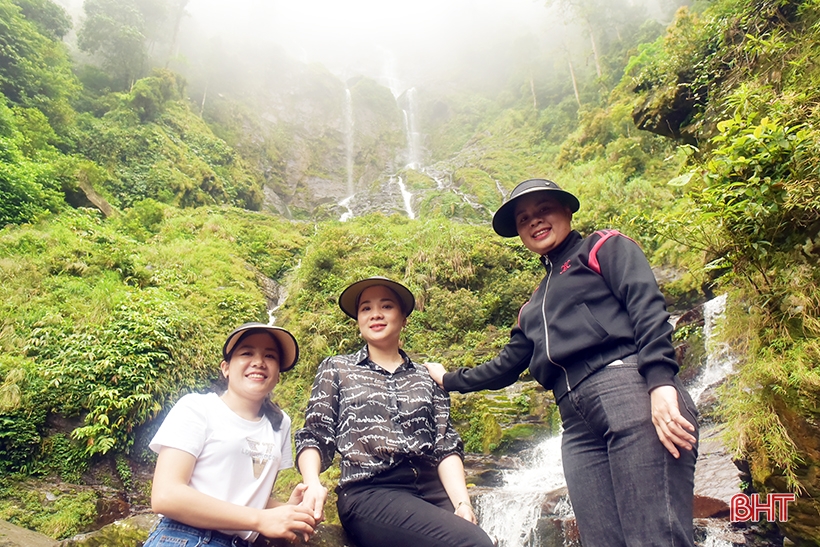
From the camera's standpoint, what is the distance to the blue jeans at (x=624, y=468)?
1477 mm

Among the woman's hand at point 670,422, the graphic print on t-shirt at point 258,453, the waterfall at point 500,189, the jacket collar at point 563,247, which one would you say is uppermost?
the waterfall at point 500,189

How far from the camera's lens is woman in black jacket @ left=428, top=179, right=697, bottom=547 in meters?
1.48

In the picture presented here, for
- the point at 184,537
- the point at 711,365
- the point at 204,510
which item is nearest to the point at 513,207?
the point at 204,510

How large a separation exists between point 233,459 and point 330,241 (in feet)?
33.5

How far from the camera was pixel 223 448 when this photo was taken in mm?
1762

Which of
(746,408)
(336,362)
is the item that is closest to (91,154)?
(336,362)

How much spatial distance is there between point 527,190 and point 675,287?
705 centimetres

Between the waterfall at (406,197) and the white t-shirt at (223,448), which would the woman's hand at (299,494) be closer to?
the white t-shirt at (223,448)

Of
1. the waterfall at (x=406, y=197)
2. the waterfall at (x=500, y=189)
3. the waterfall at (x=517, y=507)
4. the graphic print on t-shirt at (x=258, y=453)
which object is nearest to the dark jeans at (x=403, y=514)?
the graphic print on t-shirt at (x=258, y=453)

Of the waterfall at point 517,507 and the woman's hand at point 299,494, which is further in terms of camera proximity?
the waterfall at point 517,507

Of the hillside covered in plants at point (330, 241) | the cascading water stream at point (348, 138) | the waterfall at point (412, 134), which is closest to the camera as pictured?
the hillside covered in plants at point (330, 241)

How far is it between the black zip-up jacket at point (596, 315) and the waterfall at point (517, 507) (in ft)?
11.0

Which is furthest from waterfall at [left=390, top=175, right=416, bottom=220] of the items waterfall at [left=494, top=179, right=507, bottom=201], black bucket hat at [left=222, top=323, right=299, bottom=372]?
black bucket hat at [left=222, top=323, right=299, bottom=372]

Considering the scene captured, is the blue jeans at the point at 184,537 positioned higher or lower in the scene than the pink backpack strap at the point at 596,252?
lower
